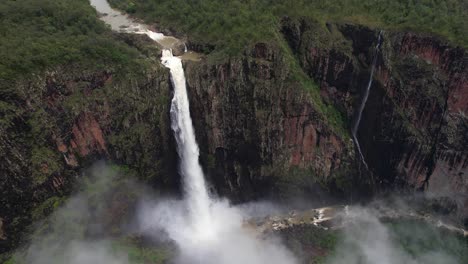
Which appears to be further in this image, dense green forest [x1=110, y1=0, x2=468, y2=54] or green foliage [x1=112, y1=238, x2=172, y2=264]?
dense green forest [x1=110, y1=0, x2=468, y2=54]

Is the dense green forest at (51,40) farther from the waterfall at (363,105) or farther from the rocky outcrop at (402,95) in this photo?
the waterfall at (363,105)

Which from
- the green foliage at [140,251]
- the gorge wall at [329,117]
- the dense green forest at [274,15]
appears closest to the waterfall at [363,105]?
the gorge wall at [329,117]

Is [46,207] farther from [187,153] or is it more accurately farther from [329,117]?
[329,117]

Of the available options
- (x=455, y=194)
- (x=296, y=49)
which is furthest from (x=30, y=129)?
(x=455, y=194)

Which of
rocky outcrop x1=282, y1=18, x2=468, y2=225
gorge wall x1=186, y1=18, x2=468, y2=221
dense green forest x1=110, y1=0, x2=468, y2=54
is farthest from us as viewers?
dense green forest x1=110, y1=0, x2=468, y2=54

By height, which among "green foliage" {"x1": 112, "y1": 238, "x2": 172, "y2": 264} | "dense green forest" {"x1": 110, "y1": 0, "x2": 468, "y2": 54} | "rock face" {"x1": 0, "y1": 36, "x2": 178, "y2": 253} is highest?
"dense green forest" {"x1": 110, "y1": 0, "x2": 468, "y2": 54}

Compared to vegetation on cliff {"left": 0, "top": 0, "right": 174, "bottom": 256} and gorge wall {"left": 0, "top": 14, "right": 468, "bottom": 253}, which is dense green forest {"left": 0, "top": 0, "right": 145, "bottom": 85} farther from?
gorge wall {"left": 0, "top": 14, "right": 468, "bottom": 253}

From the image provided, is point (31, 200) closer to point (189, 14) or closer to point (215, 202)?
point (215, 202)

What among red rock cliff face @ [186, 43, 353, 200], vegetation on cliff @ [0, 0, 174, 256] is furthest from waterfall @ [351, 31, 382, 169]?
vegetation on cliff @ [0, 0, 174, 256]
